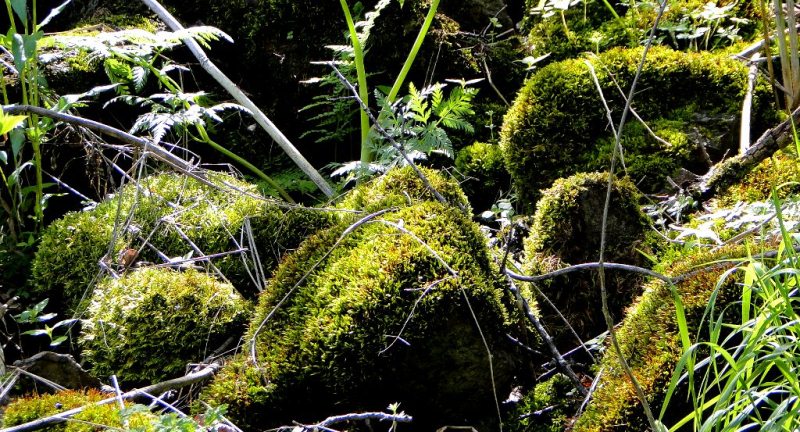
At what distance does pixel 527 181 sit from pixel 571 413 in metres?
1.32

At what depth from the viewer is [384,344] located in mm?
2516

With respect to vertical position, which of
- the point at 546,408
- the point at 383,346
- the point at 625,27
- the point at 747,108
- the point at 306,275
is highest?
the point at 625,27

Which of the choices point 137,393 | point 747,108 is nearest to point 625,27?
point 747,108

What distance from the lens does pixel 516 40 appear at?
15.0 feet

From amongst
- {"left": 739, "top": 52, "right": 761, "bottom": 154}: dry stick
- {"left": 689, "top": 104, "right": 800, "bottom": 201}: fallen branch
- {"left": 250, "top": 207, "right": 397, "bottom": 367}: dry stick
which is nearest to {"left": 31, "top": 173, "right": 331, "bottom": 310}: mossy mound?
{"left": 250, "top": 207, "right": 397, "bottom": 367}: dry stick

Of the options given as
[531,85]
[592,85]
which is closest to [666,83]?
[592,85]

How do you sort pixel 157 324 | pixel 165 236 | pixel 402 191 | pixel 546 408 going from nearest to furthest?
pixel 546 408 < pixel 157 324 < pixel 402 191 < pixel 165 236

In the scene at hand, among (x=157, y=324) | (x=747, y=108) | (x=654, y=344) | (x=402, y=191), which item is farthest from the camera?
(x=747, y=108)

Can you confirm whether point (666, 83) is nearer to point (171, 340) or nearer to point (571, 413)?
point (571, 413)

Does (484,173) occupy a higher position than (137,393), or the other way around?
(484,173)

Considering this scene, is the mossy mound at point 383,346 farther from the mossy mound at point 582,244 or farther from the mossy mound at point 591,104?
the mossy mound at point 591,104

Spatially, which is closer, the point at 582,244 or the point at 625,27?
the point at 582,244

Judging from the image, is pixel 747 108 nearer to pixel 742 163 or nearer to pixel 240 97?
pixel 742 163

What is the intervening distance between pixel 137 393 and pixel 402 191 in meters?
1.30
